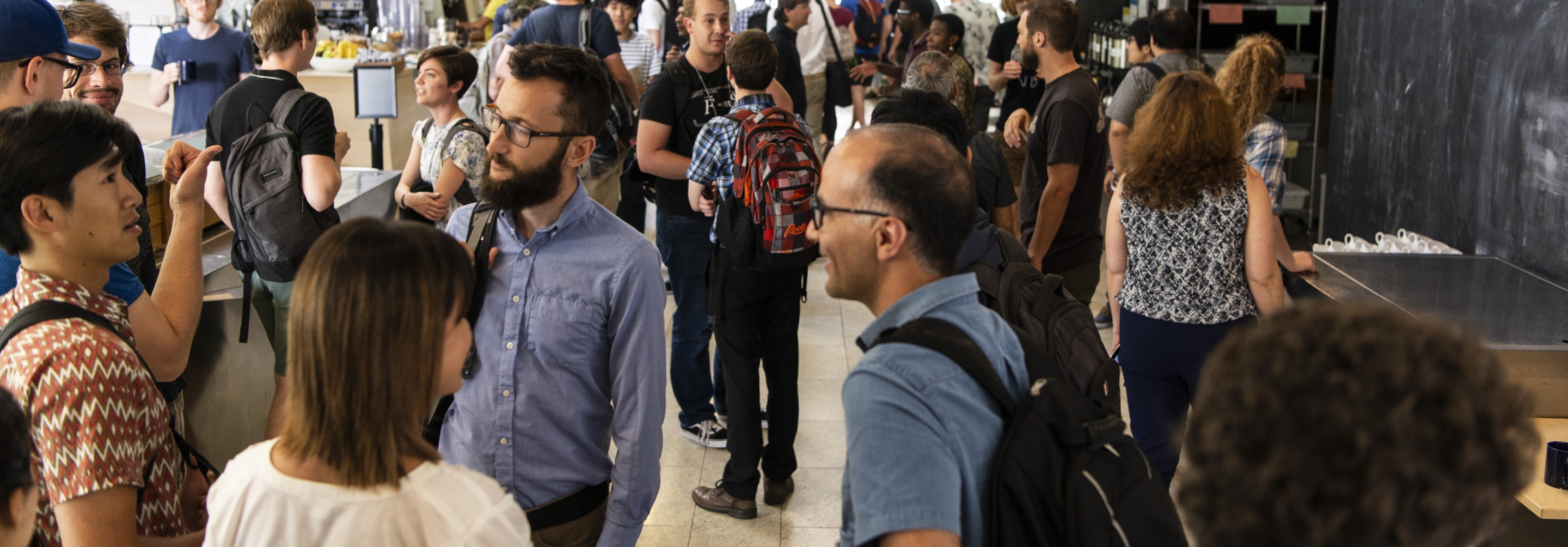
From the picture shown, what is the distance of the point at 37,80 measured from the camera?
2.30m

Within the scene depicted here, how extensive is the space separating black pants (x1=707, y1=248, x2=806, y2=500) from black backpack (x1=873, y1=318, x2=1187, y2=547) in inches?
81.1

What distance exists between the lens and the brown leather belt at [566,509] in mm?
1902

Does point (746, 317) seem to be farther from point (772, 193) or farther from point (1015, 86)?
point (1015, 86)

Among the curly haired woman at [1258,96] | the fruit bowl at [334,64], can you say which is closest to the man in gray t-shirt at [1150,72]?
the curly haired woman at [1258,96]

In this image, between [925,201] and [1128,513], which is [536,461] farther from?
[1128,513]

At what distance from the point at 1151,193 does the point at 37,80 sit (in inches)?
105

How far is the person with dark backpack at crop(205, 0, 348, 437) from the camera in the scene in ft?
10.0

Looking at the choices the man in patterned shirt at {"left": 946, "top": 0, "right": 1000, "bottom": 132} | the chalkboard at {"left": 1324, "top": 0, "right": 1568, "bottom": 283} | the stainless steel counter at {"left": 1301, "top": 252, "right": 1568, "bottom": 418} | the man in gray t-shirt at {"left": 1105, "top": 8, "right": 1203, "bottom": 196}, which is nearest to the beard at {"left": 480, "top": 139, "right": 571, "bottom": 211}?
the stainless steel counter at {"left": 1301, "top": 252, "right": 1568, "bottom": 418}

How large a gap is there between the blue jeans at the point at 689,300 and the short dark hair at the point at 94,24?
5.96 ft

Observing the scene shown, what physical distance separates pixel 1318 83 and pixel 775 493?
5034mm

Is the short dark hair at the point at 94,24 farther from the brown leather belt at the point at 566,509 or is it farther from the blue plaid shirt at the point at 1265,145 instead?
the blue plaid shirt at the point at 1265,145

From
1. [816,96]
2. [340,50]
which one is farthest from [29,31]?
[816,96]

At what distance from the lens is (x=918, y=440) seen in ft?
3.93

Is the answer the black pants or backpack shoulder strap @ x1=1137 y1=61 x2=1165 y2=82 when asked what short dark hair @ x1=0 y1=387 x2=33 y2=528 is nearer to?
the black pants
